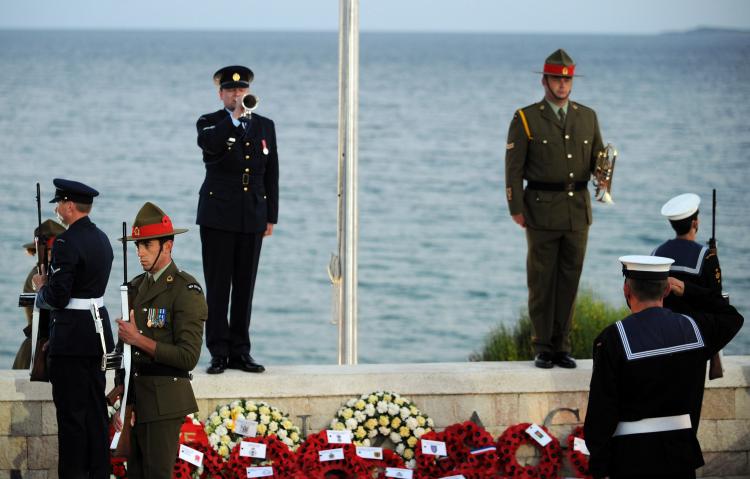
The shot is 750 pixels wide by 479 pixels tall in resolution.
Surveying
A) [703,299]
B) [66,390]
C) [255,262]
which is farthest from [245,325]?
[703,299]

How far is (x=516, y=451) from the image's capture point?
7531mm

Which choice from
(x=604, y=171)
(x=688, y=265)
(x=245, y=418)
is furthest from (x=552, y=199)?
(x=245, y=418)

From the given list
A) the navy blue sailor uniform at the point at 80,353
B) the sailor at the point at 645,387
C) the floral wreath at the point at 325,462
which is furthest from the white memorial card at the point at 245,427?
the sailor at the point at 645,387

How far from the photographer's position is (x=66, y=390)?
6492 millimetres

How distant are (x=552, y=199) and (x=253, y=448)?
6.98ft

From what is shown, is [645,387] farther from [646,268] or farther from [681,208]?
[681,208]

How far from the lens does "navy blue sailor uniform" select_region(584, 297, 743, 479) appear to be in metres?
5.32

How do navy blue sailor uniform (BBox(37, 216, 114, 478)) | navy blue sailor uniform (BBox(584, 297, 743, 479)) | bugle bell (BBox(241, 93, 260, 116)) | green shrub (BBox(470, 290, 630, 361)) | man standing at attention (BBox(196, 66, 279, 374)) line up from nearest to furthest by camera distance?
navy blue sailor uniform (BBox(584, 297, 743, 479)) < navy blue sailor uniform (BBox(37, 216, 114, 478)) < bugle bell (BBox(241, 93, 260, 116)) < man standing at attention (BBox(196, 66, 279, 374)) < green shrub (BBox(470, 290, 630, 361))

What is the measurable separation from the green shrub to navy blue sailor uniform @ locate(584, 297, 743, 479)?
18.2ft

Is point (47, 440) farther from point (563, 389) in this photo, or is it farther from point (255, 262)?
point (563, 389)

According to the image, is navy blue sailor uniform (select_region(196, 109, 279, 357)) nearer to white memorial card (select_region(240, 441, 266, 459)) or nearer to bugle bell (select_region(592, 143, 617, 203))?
white memorial card (select_region(240, 441, 266, 459))

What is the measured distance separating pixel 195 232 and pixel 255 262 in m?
21.0

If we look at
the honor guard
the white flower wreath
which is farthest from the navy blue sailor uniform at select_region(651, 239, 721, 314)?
the honor guard

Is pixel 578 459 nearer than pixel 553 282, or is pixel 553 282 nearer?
pixel 578 459
